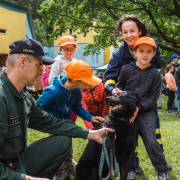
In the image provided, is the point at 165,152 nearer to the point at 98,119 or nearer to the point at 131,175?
the point at 131,175

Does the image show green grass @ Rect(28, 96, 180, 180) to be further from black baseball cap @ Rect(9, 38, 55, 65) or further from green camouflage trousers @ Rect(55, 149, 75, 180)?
black baseball cap @ Rect(9, 38, 55, 65)

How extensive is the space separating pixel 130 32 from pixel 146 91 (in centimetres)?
88

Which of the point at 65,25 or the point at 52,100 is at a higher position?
the point at 65,25

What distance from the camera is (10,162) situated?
208 centimetres

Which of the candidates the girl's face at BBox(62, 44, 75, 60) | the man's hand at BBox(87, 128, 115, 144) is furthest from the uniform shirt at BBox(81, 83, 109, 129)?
the man's hand at BBox(87, 128, 115, 144)

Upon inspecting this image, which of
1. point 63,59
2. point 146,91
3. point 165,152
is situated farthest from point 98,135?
point 63,59

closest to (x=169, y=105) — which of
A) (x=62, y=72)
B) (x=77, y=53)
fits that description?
(x=62, y=72)

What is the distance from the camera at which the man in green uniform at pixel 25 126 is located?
194 centimetres

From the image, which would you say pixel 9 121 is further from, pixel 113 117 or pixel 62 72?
pixel 62 72

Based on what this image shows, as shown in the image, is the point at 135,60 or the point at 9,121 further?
the point at 135,60

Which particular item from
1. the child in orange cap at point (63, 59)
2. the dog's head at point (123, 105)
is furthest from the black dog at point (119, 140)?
the child in orange cap at point (63, 59)

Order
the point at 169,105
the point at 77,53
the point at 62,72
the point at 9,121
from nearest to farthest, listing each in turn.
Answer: the point at 9,121
the point at 62,72
the point at 169,105
the point at 77,53

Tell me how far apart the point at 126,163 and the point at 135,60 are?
142 cm

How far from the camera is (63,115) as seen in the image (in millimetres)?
3227
